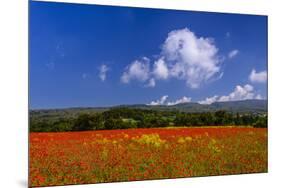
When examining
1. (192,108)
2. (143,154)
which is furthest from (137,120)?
(192,108)

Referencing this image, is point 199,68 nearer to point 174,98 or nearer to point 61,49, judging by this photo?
point 174,98

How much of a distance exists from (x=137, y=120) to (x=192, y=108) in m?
0.78

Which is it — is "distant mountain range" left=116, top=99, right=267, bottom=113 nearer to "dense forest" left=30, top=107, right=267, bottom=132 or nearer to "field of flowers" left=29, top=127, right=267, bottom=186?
"dense forest" left=30, top=107, right=267, bottom=132

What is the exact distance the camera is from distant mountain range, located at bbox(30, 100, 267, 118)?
6305mm

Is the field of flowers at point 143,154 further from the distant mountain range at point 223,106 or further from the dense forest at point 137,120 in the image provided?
the distant mountain range at point 223,106

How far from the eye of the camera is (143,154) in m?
6.80

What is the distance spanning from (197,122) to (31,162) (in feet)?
7.51

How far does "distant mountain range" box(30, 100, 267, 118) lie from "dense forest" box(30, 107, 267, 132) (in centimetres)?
4

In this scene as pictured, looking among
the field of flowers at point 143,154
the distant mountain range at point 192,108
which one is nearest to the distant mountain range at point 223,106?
the distant mountain range at point 192,108

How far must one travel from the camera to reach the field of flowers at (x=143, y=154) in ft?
20.7

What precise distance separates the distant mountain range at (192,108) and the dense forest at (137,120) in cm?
4

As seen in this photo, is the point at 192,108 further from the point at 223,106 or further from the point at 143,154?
the point at 143,154
